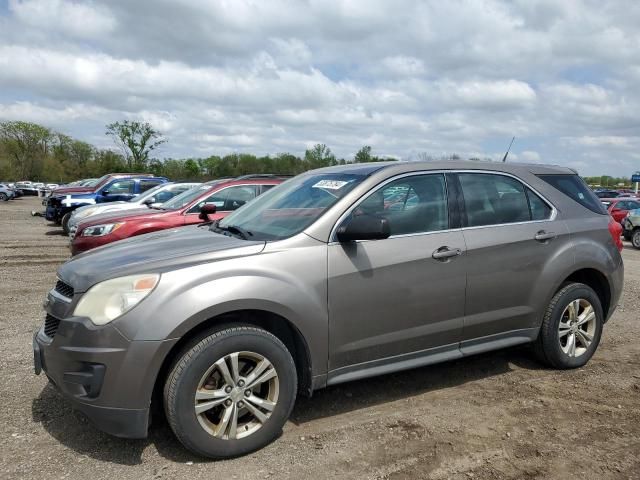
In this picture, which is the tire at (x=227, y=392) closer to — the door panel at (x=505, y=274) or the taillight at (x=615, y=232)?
the door panel at (x=505, y=274)

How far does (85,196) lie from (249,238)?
50.2ft

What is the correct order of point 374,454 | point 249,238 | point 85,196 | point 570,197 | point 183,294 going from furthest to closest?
point 85,196
point 570,197
point 249,238
point 374,454
point 183,294

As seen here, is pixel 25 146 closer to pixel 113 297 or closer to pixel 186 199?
pixel 186 199

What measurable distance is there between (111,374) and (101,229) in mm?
5963

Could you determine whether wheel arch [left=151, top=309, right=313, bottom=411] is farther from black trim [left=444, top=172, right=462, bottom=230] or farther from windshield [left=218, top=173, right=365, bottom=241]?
black trim [left=444, top=172, right=462, bottom=230]

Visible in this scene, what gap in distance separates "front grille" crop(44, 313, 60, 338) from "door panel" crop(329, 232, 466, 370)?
1657mm

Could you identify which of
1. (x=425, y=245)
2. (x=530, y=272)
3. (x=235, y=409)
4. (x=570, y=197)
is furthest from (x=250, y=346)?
(x=570, y=197)

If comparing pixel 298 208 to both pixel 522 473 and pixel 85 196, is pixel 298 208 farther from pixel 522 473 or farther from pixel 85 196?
pixel 85 196

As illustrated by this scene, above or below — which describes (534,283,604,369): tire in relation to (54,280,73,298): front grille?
below

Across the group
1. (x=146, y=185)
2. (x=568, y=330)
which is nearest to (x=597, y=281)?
(x=568, y=330)

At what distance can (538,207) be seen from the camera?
454 centimetres

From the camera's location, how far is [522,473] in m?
3.09

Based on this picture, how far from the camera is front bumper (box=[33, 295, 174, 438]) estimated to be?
2.94 metres

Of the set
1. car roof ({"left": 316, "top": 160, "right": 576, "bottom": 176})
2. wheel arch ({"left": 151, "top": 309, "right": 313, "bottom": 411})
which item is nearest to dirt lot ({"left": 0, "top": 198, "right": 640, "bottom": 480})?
wheel arch ({"left": 151, "top": 309, "right": 313, "bottom": 411})
